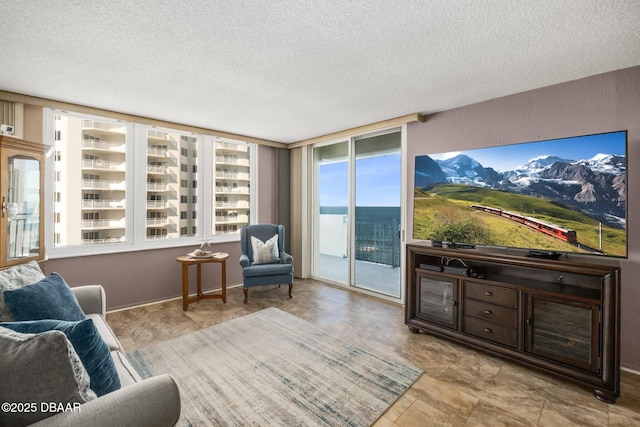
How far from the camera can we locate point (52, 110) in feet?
10.7

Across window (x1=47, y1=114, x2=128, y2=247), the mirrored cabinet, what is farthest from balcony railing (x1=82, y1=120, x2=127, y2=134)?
the mirrored cabinet

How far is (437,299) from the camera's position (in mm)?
2889

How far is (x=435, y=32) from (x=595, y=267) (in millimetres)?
1949

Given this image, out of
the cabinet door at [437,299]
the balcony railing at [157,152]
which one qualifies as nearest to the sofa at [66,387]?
the cabinet door at [437,299]

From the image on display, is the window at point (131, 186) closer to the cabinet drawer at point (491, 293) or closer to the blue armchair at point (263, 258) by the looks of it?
Answer: the blue armchair at point (263, 258)

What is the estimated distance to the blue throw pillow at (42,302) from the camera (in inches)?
58.8

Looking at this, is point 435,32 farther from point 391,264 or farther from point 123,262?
point 123,262

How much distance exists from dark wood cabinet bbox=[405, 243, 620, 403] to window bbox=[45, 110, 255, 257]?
3190mm

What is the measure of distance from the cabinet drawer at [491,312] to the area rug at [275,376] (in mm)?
775

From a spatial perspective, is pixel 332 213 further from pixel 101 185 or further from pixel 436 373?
pixel 101 185

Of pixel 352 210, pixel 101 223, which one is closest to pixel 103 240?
pixel 101 223

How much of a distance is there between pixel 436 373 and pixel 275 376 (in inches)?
49.2

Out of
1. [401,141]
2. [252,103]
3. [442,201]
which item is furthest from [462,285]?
[252,103]

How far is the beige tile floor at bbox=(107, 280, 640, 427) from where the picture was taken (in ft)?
5.98
